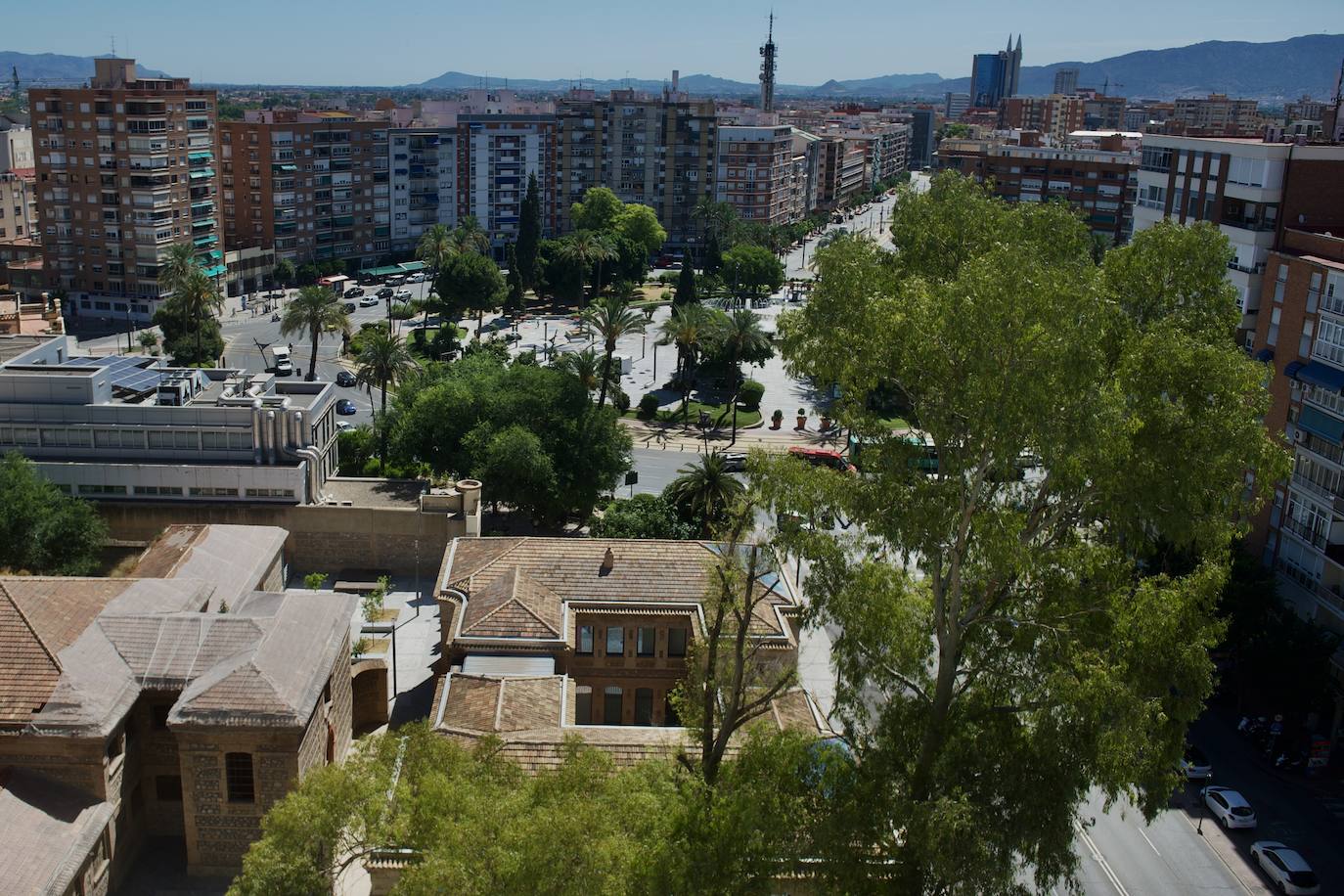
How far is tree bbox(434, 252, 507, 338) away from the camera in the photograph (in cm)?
10838

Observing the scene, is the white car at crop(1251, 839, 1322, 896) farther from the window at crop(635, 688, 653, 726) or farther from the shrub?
the shrub

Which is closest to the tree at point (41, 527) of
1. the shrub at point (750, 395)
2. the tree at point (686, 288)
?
the shrub at point (750, 395)

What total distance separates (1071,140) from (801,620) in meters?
152

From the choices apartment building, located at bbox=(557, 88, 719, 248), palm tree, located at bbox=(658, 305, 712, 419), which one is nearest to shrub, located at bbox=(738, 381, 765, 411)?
palm tree, located at bbox=(658, 305, 712, 419)

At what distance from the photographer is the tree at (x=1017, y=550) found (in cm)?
2042

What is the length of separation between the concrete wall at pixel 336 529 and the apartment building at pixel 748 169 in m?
113

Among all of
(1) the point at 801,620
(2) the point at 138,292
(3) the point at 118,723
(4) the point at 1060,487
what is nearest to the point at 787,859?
(1) the point at 801,620

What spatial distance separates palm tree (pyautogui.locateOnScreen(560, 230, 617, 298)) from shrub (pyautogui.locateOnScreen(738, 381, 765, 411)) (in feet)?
122

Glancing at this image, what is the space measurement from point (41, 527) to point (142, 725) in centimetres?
1529

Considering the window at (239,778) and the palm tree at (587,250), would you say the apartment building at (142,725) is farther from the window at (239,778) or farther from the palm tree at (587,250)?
the palm tree at (587,250)

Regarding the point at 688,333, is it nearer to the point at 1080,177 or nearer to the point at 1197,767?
the point at 1197,767

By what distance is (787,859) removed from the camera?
69.7ft

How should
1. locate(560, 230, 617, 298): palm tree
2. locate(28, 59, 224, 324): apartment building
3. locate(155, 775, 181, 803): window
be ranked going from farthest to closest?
1. locate(560, 230, 617, 298): palm tree
2. locate(28, 59, 224, 324): apartment building
3. locate(155, 775, 181, 803): window

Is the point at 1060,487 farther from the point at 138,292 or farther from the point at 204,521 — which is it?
the point at 138,292
